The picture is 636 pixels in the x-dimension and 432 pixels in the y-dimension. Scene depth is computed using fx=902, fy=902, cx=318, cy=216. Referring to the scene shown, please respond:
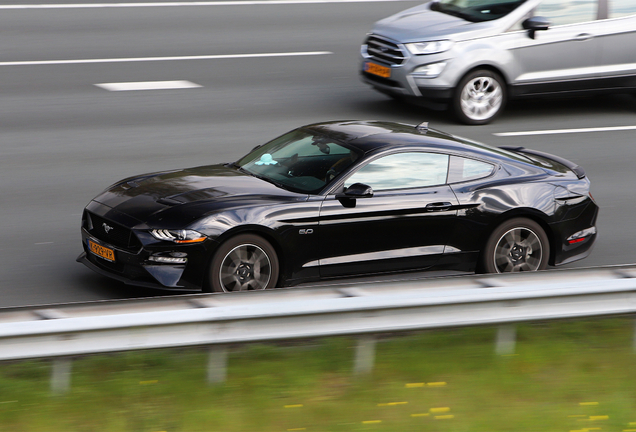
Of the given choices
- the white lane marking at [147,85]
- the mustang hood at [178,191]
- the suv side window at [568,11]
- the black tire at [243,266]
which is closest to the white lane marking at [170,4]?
the white lane marking at [147,85]

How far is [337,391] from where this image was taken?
5.13 m

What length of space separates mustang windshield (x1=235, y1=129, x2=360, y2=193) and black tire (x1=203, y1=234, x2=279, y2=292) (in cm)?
65

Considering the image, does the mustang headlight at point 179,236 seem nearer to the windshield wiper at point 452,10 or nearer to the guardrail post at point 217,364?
the guardrail post at point 217,364

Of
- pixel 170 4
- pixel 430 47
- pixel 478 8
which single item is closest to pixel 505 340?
pixel 430 47

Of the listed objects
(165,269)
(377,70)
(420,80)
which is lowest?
(165,269)

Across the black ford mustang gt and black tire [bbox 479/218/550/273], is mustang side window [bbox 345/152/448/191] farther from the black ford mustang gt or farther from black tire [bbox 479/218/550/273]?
black tire [bbox 479/218/550/273]

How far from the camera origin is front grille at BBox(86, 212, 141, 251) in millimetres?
6625

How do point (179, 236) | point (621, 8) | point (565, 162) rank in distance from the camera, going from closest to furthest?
point (179, 236)
point (565, 162)
point (621, 8)

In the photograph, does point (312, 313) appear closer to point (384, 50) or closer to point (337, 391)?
point (337, 391)

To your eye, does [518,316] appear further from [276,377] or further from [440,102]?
[440,102]

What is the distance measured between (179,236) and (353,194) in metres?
1.40

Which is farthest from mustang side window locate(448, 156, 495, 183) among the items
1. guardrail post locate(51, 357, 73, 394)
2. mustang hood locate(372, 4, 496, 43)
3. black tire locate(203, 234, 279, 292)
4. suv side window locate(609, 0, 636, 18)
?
suv side window locate(609, 0, 636, 18)

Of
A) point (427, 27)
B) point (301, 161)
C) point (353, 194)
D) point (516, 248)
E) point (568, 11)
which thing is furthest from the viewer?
point (568, 11)

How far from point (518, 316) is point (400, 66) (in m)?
7.64
